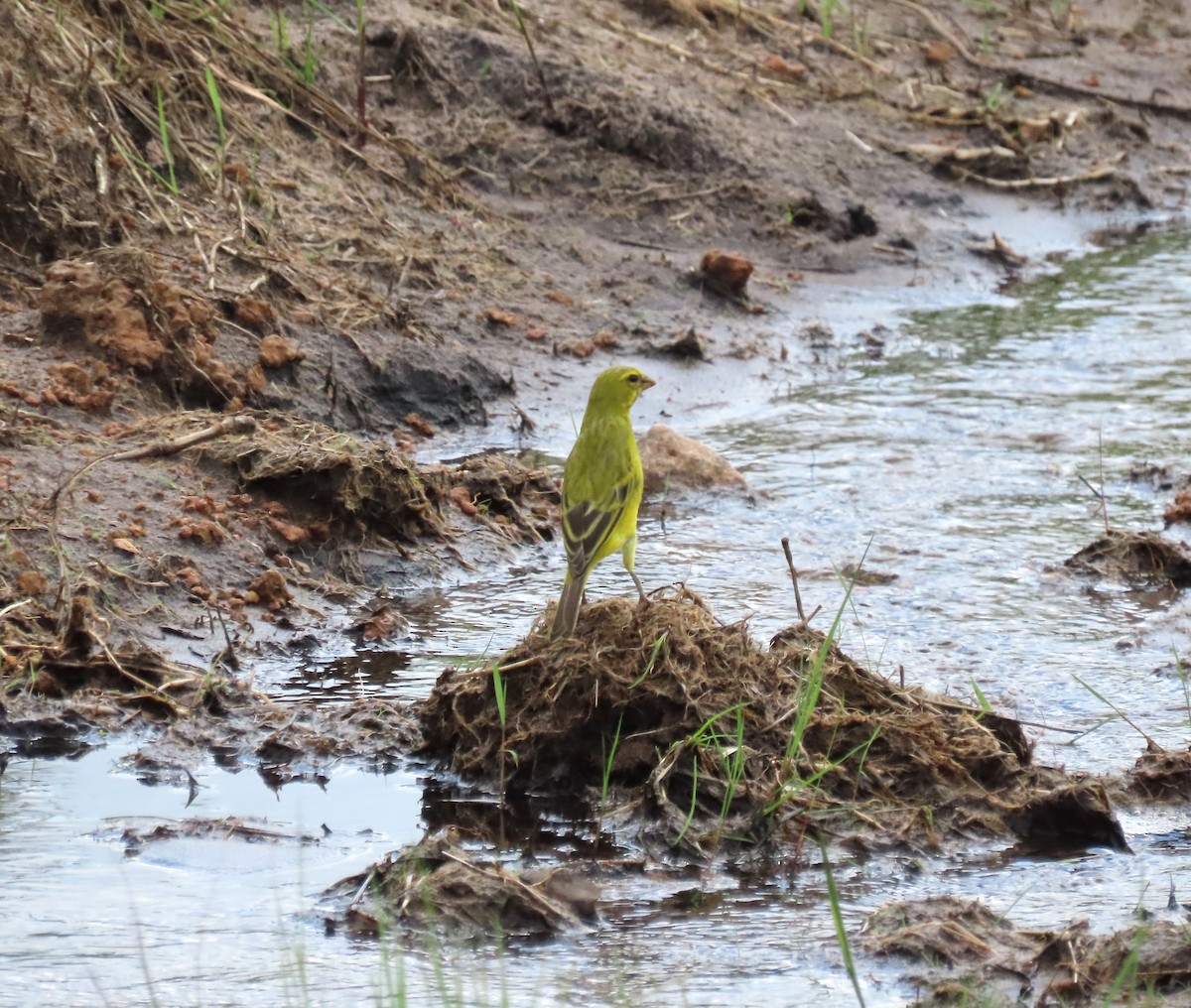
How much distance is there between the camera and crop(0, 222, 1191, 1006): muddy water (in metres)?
3.86

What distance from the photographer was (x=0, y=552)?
5617 mm

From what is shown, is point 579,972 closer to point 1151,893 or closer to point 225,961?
point 225,961

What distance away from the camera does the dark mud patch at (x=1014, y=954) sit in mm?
3688

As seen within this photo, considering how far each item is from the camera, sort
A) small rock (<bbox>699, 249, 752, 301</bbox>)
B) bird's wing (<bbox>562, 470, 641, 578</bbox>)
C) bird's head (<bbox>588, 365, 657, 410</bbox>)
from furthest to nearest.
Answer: small rock (<bbox>699, 249, 752, 301</bbox>)
bird's head (<bbox>588, 365, 657, 410</bbox>)
bird's wing (<bbox>562, 470, 641, 578</bbox>)

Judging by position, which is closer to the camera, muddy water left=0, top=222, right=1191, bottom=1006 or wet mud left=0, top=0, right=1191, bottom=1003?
muddy water left=0, top=222, right=1191, bottom=1006

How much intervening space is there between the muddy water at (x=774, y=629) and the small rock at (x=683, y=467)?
14 centimetres

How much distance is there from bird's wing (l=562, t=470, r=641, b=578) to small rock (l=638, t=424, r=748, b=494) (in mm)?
2158

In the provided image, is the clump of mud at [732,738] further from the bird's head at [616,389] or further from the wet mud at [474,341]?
the bird's head at [616,389]

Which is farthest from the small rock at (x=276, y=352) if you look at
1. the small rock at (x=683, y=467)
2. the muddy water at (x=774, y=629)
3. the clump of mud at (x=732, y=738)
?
the clump of mud at (x=732, y=738)

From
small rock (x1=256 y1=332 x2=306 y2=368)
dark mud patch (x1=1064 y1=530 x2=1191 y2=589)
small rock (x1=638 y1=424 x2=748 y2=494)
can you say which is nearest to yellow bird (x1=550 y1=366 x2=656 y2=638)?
small rock (x1=638 y1=424 x2=748 y2=494)

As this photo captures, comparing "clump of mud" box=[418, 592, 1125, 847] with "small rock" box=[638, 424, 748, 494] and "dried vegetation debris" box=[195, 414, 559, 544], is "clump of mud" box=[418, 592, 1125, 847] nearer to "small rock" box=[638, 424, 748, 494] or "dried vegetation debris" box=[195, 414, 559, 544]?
"dried vegetation debris" box=[195, 414, 559, 544]

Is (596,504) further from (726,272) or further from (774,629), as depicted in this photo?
(726,272)

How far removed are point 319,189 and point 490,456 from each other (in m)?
2.53

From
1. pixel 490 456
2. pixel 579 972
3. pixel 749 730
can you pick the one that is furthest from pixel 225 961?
pixel 490 456
